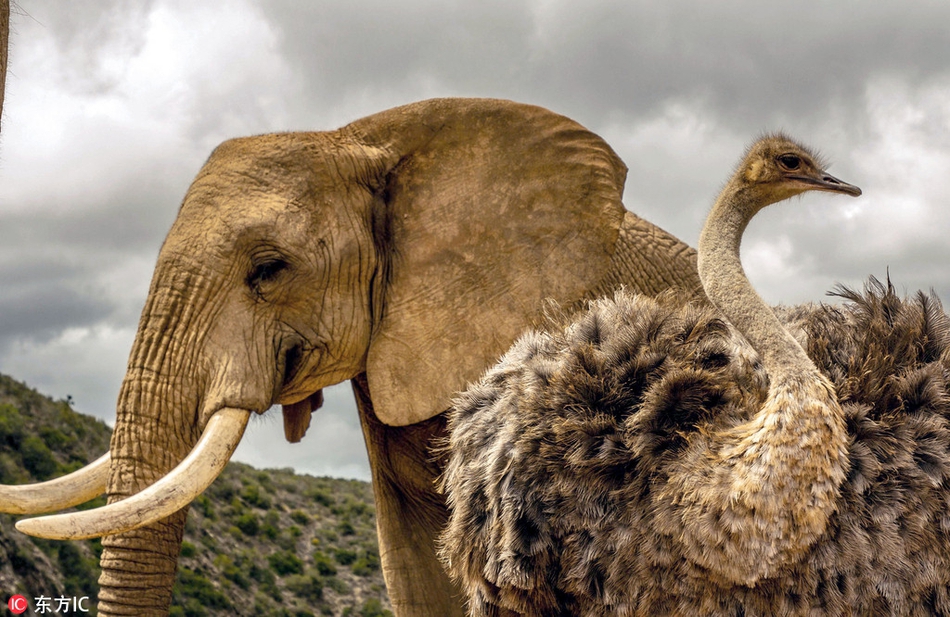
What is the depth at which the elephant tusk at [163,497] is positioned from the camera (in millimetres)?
5547

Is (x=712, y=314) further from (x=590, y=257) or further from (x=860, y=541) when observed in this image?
(x=590, y=257)

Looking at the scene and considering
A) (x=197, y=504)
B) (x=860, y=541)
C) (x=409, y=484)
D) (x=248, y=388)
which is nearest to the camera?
(x=860, y=541)

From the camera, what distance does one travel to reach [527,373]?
4.67 meters

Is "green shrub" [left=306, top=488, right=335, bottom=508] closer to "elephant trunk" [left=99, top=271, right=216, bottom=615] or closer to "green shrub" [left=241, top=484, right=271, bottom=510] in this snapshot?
"green shrub" [left=241, top=484, right=271, bottom=510]

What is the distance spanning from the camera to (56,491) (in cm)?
650

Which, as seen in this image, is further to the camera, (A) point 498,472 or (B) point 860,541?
(A) point 498,472

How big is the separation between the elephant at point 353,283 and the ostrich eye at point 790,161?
5.33 ft

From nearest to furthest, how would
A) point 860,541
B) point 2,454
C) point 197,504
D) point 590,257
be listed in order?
point 860,541 → point 590,257 → point 2,454 → point 197,504

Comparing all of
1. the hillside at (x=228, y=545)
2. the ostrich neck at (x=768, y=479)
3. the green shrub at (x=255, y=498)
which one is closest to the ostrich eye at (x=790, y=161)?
the ostrich neck at (x=768, y=479)

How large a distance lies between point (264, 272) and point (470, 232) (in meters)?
1.24

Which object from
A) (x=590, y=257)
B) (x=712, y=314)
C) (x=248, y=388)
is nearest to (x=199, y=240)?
(x=248, y=388)

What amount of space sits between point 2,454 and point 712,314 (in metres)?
16.0

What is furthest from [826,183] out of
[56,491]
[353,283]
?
[56,491]

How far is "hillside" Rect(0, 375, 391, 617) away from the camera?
52.6 feet
